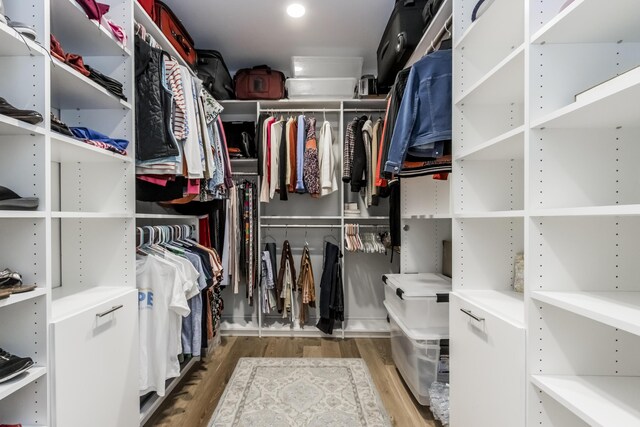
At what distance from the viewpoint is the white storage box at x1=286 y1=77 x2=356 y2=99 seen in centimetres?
264

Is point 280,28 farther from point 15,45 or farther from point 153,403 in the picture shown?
point 153,403

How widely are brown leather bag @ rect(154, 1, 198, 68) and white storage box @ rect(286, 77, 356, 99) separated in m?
0.84

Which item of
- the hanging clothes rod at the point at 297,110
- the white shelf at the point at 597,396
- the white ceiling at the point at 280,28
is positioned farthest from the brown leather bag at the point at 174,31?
the white shelf at the point at 597,396

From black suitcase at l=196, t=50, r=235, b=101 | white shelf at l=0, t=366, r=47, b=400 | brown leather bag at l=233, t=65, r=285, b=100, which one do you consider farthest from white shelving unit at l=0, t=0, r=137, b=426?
brown leather bag at l=233, t=65, r=285, b=100

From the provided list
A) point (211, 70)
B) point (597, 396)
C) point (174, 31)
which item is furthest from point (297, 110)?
point (597, 396)

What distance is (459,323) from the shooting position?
130 cm

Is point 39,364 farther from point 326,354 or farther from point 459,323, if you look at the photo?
point 326,354

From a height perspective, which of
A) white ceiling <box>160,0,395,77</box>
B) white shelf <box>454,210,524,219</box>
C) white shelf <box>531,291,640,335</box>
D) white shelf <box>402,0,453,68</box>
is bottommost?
white shelf <box>531,291,640,335</box>

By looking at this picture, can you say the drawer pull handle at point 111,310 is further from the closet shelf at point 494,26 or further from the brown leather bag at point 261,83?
the brown leather bag at point 261,83

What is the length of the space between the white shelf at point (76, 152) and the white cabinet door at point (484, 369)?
5.41ft

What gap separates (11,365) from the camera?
33.5 inches

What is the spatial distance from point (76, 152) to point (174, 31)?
1.20 meters

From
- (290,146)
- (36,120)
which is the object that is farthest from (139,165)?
(290,146)

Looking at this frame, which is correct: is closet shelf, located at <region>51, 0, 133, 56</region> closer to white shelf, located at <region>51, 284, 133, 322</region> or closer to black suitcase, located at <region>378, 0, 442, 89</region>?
white shelf, located at <region>51, 284, 133, 322</region>
